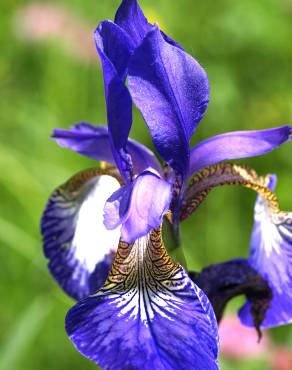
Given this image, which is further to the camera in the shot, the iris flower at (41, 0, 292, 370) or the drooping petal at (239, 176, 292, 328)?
the drooping petal at (239, 176, 292, 328)

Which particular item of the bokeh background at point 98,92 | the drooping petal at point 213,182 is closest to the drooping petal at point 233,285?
the drooping petal at point 213,182

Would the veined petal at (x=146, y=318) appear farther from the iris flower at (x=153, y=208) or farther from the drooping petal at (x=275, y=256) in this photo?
the drooping petal at (x=275, y=256)

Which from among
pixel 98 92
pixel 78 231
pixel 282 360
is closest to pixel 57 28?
pixel 98 92

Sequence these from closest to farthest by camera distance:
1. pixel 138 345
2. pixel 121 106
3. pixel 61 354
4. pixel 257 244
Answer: pixel 138 345 < pixel 121 106 < pixel 257 244 < pixel 61 354

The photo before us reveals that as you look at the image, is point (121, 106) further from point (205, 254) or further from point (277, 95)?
point (277, 95)

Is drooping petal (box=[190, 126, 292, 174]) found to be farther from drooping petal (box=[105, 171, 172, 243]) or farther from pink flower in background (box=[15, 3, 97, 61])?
pink flower in background (box=[15, 3, 97, 61])

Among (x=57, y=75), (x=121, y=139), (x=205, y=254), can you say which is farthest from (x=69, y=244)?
(x=57, y=75)

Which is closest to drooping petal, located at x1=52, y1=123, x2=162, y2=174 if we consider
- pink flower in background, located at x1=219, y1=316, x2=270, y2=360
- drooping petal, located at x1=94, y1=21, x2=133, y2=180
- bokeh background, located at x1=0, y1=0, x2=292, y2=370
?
drooping petal, located at x1=94, y1=21, x2=133, y2=180
